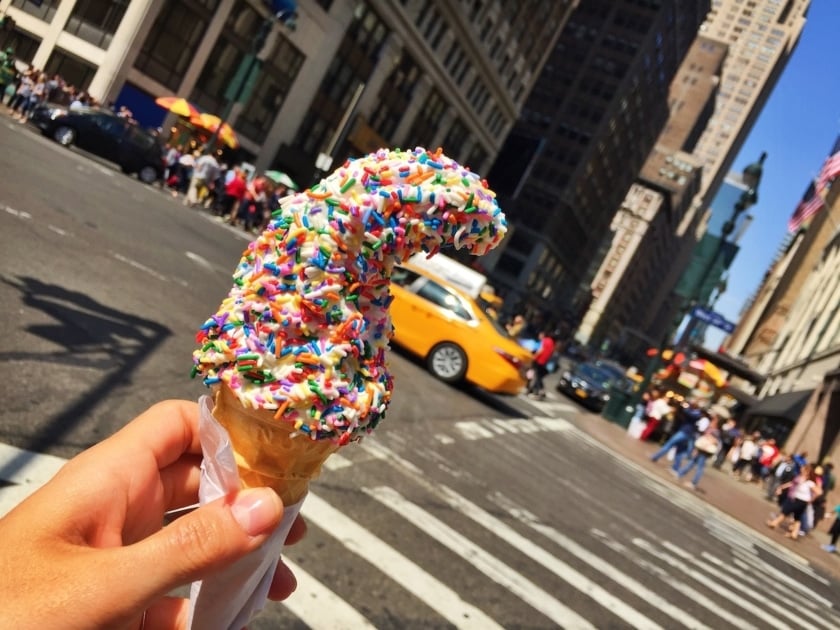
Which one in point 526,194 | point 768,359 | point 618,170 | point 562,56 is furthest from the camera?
point 618,170

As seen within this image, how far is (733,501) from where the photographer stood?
1745 cm

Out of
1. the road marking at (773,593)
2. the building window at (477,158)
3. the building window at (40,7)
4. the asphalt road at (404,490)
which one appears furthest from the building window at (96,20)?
the building window at (477,158)

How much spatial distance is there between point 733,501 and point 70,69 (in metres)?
31.4

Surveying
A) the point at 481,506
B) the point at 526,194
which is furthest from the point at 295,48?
the point at 526,194

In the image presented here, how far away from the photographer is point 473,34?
50.5m

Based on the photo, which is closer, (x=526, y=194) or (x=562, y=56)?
(x=526, y=194)

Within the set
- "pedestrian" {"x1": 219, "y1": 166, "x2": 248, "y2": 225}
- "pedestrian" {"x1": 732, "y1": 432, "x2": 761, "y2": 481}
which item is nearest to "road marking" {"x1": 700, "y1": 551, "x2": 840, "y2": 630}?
"pedestrian" {"x1": 732, "y1": 432, "x2": 761, "y2": 481}

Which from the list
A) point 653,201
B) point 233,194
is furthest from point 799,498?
point 653,201

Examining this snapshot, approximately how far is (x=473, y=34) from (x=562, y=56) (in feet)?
203

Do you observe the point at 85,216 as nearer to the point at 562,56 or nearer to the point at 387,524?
the point at 387,524

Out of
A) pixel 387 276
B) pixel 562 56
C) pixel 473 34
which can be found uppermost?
pixel 562 56

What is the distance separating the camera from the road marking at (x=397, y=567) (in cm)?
428

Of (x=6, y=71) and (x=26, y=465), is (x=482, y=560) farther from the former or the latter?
(x=6, y=71)

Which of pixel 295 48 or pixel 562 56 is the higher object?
pixel 562 56
